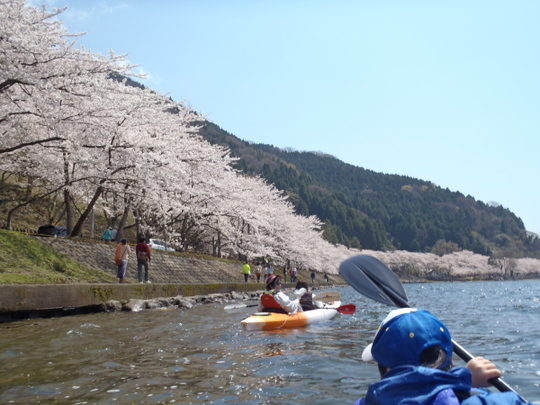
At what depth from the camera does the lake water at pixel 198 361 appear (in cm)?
469

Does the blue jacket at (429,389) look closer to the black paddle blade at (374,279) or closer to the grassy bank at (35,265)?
the black paddle blade at (374,279)

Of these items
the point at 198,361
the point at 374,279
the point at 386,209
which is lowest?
the point at 198,361

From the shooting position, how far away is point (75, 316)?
11312 mm

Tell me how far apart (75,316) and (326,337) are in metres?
5.99

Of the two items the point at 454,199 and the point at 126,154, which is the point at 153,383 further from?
the point at 454,199

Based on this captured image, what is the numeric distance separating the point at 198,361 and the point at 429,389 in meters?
4.83

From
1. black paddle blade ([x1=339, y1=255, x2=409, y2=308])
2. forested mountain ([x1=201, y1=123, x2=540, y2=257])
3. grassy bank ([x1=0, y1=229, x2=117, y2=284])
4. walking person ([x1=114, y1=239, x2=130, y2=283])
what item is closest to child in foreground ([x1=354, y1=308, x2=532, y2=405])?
black paddle blade ([x1=339, y1=255, x2=409, y2=308])

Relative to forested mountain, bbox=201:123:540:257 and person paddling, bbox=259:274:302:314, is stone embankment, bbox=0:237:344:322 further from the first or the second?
forested mountain, bbox=201:123:540:257

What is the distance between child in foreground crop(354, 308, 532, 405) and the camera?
194 cm

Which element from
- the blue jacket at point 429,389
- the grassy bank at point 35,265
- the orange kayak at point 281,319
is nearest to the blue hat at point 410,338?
the blue jacket at point 429,389

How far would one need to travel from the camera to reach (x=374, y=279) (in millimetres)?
3523

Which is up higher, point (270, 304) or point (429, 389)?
point (429, 389)

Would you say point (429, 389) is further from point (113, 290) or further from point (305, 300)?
point (113, 290)

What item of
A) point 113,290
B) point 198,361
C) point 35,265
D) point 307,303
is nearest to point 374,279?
point 198,361
